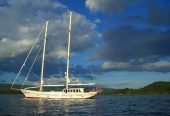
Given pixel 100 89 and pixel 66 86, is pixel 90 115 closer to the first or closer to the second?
pixel 66 86

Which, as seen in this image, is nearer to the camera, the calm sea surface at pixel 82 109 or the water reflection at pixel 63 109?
the calm sea surface at pixel 82 109

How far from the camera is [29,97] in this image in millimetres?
158375

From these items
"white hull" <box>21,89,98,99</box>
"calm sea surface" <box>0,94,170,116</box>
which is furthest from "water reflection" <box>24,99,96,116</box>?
"white hull" <box>21,89,98,99</box>

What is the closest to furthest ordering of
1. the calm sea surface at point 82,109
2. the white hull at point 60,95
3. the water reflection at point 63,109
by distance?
the calm sea surface at point 82,109 → the water reflection at point 63,109 → the white hull at point 60,95

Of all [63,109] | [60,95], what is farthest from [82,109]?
[60,95]

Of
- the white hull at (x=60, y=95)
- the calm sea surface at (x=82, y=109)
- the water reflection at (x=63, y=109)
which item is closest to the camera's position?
the calm sea surface at (x=82, y=109)

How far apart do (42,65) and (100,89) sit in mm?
29778

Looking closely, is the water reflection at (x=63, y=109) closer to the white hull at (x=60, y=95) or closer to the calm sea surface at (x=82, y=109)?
the calm sea surface at (x=82, y=109)

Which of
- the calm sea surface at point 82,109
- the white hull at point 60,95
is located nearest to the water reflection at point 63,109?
the calm sea surface at point 82,109

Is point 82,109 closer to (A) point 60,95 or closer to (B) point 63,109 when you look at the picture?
(B) point 63,109

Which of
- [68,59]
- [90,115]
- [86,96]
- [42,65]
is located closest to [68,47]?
[68,59]

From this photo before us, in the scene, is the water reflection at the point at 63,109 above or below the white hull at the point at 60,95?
below

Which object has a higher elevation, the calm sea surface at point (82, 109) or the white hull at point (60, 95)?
the white hull at point (60, 95)

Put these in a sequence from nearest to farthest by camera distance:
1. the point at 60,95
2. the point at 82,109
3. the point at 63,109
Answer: the point at 63,109
the point at 82,109
the point at 60,95
